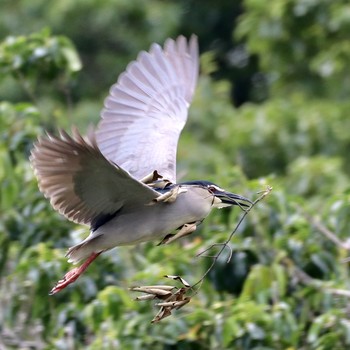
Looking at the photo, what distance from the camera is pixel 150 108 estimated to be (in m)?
6.26

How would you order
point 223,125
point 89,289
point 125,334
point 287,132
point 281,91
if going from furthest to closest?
point 281,91, point 223,125, point 287,132, point 89,289, point 125,334

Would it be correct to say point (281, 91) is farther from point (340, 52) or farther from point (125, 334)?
point (125, 334)

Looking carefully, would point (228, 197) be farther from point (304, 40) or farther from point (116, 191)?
point (304, 40)

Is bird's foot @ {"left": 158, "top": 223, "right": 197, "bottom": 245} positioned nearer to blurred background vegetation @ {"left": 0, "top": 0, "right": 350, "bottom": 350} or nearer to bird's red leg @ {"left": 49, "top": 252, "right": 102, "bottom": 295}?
bird's red leg @ {"left": 49, "top": 252, "right": 102, "bottom": 295}

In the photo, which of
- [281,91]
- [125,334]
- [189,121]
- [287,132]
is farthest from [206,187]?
[281,91]

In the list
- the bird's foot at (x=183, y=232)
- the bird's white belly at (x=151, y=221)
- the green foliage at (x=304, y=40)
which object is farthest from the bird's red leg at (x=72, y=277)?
the green foliage at (x=304, y=40)

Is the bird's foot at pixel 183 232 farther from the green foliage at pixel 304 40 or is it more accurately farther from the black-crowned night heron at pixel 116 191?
the green foliage at pixel 304 40

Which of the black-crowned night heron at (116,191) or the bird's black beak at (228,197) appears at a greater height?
the black-crowned night heron at (116,191)

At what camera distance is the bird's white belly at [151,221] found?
15.9ft

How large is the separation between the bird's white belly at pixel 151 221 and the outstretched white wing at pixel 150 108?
758 mm

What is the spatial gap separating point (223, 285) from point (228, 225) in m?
0.35

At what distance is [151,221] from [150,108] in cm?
148

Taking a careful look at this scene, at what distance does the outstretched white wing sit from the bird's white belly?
76 cm

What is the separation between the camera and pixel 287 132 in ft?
34.4
